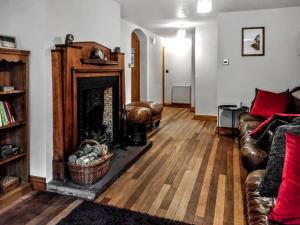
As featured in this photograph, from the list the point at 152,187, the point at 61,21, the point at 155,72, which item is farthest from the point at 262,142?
the point at 155,72

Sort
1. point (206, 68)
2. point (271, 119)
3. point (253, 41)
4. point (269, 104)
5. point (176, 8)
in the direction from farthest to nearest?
1. point (206, 68)
2. point (253, 41)
3. point (176, 8)
4. point (269, 104)
5. point (271, 119)

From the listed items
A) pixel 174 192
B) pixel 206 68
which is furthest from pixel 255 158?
pixel 206 68

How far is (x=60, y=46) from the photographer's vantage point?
110 inches

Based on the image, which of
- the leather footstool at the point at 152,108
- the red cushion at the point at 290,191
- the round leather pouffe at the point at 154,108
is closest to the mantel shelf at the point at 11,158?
the red cushion at the point at 290,191

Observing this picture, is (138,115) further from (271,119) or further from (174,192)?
(271,119)

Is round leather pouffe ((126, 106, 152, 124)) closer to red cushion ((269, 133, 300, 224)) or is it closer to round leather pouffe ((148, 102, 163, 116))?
round leather pouffe ((148, 102, 163, 116))

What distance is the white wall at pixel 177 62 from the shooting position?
362 inches

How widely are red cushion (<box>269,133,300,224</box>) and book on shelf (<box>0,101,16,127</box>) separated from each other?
235cm

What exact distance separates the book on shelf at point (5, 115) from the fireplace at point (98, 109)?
2.29ft

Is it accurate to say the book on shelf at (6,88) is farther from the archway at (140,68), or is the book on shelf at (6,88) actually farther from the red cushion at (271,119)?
the archway at (140,68)

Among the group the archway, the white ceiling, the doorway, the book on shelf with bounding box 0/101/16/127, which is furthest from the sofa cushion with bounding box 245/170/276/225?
the archway

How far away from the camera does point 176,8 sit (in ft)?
15.6

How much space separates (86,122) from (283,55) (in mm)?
3704

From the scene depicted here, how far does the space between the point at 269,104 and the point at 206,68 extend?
2804 mm
